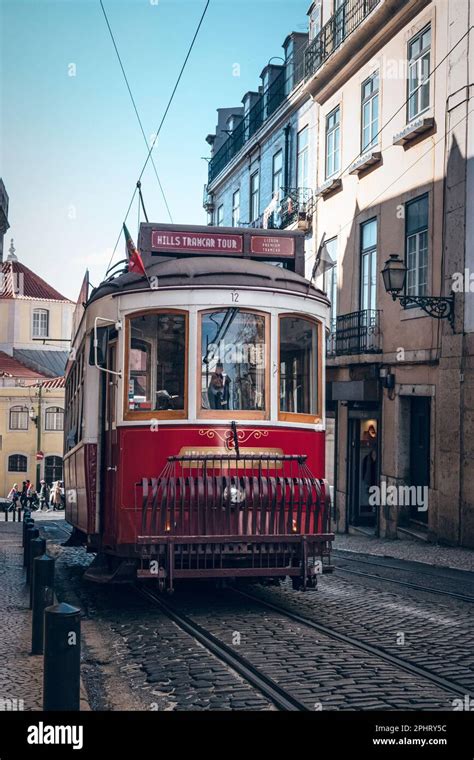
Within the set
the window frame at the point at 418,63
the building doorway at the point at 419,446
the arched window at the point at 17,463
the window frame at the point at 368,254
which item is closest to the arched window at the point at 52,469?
the arched window at the point at 17,463

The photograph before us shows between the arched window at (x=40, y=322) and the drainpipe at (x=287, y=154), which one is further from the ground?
the drainpipe at (x=287, y=154)

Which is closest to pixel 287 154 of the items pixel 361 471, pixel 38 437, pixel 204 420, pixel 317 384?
pixel 361 471

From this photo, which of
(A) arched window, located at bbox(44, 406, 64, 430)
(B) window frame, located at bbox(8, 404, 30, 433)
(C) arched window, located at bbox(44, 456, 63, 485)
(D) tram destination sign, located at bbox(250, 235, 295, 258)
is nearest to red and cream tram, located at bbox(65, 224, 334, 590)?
(D) tram destination sign, located at bbox(250, 235, 295, 258)

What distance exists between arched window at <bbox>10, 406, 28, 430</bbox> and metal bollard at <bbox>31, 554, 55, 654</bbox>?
52.6 metres

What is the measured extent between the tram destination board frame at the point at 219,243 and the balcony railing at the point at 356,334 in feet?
29.9

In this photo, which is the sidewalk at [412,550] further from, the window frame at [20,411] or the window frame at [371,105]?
the window frame at [20,411]

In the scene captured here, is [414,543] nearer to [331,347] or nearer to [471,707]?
[331,347]

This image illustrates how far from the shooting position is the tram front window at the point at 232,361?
8766 mm

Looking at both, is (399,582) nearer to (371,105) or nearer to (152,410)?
(152,410)

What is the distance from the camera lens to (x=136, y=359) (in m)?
8.94

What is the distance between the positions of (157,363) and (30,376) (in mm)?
54813

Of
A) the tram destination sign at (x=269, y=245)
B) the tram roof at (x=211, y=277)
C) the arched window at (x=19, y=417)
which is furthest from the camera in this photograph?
the arched window at (x=19, y=417)

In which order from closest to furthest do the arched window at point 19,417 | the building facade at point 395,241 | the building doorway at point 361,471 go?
the building facade at point 395,241 < the building doorway at point 361,471 < the arched window at point 19,417

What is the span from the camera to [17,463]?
59281 millimetres
